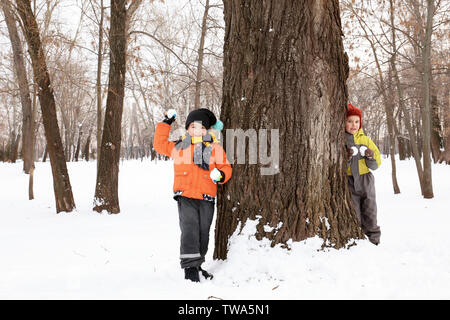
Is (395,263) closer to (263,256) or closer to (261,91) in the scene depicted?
(263,256)

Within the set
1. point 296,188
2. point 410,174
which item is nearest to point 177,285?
point 296,188

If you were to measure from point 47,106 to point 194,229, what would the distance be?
6474mm

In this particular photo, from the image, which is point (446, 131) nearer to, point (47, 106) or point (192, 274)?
point (47, 106)

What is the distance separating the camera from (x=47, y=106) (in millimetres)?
7680

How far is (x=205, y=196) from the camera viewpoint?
9.40 feet

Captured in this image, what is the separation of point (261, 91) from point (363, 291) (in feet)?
5.36

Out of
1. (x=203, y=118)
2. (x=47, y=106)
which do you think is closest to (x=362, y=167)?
(x=203, y=118)

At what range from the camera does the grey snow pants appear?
3377 mm

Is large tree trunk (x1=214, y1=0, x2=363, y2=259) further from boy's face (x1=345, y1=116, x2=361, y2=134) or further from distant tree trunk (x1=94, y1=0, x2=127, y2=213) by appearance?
distant tree trunk (x1=94, y1=0, x2=127, y2=213)

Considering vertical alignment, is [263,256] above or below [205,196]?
below

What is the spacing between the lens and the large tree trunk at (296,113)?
257 centimetres

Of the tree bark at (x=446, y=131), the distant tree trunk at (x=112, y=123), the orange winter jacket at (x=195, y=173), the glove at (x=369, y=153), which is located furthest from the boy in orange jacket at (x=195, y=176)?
the tree bark at (x=446, y=131)

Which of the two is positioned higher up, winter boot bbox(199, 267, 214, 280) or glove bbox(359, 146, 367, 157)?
glove bbox(359, 146, 367, 157)

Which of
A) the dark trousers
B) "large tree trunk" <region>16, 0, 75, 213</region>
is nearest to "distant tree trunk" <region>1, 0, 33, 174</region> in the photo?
"large tree trunk" <region>16, 0, 75, 213</region>
